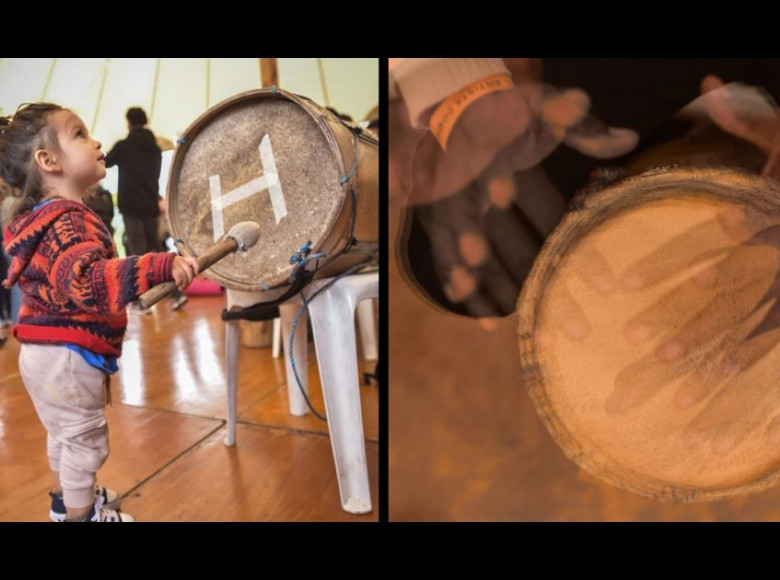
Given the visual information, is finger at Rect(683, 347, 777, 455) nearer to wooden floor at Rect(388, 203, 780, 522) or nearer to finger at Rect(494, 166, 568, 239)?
wooden floor at Rect(388, 203, 780, 522)

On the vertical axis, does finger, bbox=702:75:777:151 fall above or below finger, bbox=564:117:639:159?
above

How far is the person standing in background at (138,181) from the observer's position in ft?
2.36

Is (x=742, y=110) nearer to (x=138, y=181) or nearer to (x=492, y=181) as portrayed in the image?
(x=492, y=181)

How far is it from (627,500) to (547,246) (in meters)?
0.44

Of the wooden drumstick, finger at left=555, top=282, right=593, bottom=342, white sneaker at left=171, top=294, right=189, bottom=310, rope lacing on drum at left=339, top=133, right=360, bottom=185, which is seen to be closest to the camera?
the wooden drumstick

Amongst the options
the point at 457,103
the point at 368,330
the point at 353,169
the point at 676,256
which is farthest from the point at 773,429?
the point at 368,330

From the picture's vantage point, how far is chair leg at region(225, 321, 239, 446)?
1141 millimetres

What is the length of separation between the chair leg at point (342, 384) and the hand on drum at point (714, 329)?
482 mm

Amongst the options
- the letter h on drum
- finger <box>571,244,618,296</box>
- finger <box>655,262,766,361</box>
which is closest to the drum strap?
the letter h on drum

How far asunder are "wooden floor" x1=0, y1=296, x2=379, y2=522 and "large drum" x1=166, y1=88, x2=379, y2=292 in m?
0.22

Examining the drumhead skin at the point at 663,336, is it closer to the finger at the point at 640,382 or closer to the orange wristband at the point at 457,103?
the finger at the point at 640,382

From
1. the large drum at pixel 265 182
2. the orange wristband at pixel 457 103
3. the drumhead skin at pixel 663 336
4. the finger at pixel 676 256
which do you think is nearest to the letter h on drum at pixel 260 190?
the large drum at pixel 265 182

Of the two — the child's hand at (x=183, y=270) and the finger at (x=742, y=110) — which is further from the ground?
the finger at (x=742, y=110)

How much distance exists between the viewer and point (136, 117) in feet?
2.36
